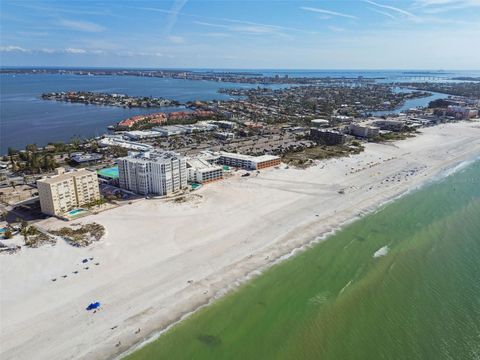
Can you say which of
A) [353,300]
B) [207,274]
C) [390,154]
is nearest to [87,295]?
[207,274]

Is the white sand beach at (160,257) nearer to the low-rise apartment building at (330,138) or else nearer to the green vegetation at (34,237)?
the green vegetation at (34,237)

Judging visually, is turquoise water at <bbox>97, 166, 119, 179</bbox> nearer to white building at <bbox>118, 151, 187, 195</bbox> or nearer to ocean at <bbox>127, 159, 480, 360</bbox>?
white building at <bbox>118, 151, 187, 195</bbox>

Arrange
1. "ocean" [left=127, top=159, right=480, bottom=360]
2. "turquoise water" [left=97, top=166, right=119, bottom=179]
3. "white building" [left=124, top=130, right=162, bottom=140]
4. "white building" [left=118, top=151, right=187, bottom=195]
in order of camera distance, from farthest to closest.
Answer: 1. "white building" [left=124, top=130, right=162, bottom=140]
2. "turquoise water" [left=97, top=166, right=119, bottom=179]
3. "white building" [left=118, top=151, right=187, bottom=195]
4. "ocean" [left=127, top=159, right=480, bottom=360]

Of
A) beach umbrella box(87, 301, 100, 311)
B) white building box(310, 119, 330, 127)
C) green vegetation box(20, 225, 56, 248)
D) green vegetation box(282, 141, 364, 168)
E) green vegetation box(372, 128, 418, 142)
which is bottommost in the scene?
beach umbrella box(87, 301, 100, 311)

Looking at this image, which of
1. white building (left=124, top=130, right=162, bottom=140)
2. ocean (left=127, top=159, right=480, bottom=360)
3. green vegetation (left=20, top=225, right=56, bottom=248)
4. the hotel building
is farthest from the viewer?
white building (left=124, top=130, right=162, bottom=140)

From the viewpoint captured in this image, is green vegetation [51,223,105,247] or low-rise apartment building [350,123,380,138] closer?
green vegetation [51,223,105,247]

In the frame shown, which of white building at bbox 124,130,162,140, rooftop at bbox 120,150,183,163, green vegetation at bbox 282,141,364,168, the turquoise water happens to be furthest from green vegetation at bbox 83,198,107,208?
white building at bbox 124,130,162,140
